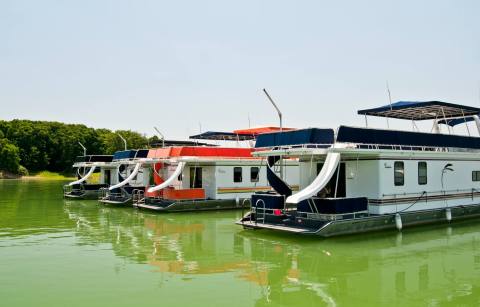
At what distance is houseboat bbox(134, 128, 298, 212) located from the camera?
74.0 ft

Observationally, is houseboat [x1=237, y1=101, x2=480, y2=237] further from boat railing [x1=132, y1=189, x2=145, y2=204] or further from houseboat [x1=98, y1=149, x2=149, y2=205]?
houseboat [x1=98, y1=149, x2=149, y2=205]

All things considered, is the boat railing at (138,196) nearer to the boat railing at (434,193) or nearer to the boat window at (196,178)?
the boat window at (196,178)

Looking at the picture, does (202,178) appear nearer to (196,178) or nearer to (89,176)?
(196,178)

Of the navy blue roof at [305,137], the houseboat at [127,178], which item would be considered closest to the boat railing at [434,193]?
the navy blue roof at [305,137]

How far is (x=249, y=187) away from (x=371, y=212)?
380 inches

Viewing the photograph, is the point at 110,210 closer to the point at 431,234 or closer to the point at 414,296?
the point at 431,234

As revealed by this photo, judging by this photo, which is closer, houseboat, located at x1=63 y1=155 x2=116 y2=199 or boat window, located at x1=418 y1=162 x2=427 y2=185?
boat window, located at x1=418 y1=162 x2=427 y2=185

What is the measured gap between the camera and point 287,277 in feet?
33.3

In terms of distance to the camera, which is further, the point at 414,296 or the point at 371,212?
the point at 371,212

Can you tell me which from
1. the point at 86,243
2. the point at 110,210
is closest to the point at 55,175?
the point at 110,210

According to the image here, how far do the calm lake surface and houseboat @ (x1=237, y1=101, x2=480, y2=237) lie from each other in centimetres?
55

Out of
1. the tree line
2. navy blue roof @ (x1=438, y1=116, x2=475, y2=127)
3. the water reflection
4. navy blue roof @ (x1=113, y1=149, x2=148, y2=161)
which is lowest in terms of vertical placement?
the water reflection

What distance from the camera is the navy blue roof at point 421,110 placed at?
18.5m

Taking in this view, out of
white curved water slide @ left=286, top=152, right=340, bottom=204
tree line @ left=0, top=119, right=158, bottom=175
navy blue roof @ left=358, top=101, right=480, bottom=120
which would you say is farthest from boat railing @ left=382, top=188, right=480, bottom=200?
tree line @ left=0, top=119, right=158, bottom=175
